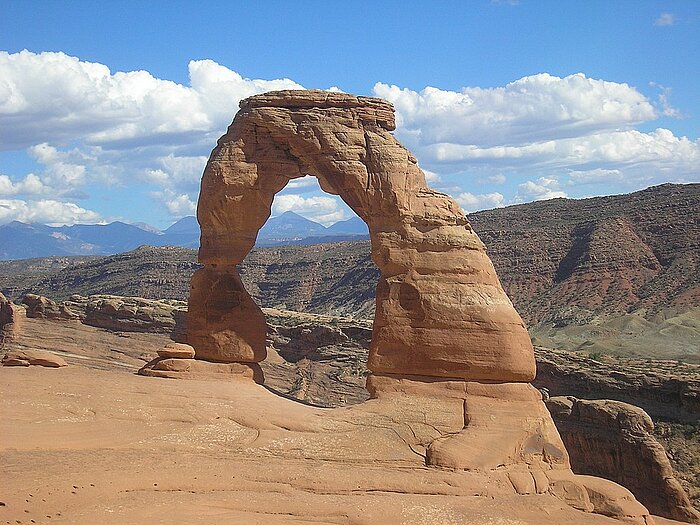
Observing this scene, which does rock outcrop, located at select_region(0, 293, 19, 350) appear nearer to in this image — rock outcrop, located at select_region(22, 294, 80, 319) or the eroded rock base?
rock outcrop, located at select_region(22, 294, 80, 319)

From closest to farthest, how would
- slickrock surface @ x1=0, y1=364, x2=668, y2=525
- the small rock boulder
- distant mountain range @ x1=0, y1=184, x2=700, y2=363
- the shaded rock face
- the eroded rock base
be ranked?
1. slickrock surface @ x1=0, y1=364, x2=668, y2=525
2. the eroded rock base
3. the small rock boulder
4. the shaded rock face
5. distant mountain range @ x1=0, y1=184, x2=700, y2=363

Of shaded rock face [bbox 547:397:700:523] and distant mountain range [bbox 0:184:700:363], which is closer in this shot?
shaded rock face [bbox 547:397:700:523]

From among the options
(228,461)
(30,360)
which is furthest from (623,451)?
(30,360)

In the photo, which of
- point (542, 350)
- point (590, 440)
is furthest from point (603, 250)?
point (590, 440)

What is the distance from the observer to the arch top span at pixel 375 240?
17.3 metres

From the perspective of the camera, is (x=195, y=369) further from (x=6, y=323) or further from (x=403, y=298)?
(x=6, y=323)

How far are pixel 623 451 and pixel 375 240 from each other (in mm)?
11270

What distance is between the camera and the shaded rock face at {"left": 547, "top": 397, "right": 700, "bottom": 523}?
23.0 metres

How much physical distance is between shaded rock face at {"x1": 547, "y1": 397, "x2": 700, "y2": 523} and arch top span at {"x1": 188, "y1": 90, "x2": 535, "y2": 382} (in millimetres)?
8672

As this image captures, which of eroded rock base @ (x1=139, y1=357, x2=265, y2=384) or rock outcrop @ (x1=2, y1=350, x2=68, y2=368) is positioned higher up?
rock outcrop @ (x1=2, y1=350, x2=68, y2=368)

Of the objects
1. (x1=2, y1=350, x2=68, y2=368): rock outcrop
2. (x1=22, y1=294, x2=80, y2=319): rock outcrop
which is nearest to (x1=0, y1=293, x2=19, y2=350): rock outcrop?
(x1=22, y1=294, x2=80, y2=319): rock outcrop

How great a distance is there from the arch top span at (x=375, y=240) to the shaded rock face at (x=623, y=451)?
8672mm

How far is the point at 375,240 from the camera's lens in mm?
18625

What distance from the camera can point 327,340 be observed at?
133 ft
